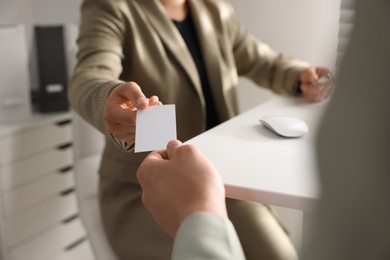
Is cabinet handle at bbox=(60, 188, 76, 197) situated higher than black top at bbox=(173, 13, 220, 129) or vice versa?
black top at bbox=(173, 13, 220, 129)

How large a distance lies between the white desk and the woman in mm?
131

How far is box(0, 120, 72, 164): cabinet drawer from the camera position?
4.72 ft

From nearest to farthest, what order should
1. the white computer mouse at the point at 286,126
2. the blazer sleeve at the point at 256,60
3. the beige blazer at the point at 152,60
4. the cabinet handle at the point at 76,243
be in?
1. the white computer mouse at the point at 286,126
2. the beige blazer at the point at 152,60
3. the blazer sleeve at the point at 256,60
4. the cabinet handle at the point at 76,243

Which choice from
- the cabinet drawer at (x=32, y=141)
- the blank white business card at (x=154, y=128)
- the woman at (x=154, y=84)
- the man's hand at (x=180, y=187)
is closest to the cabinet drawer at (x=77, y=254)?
the cabinet drawer at (x=32, y=141)

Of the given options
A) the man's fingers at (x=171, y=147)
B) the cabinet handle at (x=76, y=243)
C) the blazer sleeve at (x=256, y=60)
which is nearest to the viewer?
the man's fingers at (x=171, y=147)

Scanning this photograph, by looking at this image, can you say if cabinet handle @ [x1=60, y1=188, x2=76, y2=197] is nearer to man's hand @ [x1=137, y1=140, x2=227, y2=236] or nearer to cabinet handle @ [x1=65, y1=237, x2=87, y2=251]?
cabinet handle @ [x1=65, y1=237, x2=87, y2=251]

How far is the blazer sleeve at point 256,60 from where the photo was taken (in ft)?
4.08

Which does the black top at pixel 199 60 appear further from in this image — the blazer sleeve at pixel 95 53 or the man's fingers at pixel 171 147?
the man's fingers at pixel 171 147

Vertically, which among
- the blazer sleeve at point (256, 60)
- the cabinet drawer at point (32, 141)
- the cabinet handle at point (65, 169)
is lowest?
the cabinet handle at point (65, 169)

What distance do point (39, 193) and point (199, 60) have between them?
75 centimetres

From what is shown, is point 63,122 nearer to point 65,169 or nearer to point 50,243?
point 65,169

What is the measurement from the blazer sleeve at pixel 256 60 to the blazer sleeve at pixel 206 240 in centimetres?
85

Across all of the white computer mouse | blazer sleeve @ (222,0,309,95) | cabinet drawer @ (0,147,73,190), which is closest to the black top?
blazer sleeve @ (222,0,309,95)

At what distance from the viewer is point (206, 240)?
1.28 ft
